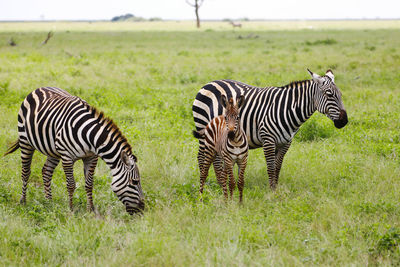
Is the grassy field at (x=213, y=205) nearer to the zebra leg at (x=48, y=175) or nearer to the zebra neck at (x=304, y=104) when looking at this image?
the zebra leg at (x=48, y=175)

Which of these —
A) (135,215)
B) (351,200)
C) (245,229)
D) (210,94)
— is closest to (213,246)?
(245,229)

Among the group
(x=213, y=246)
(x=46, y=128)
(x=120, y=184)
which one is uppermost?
(x=46, y=128)

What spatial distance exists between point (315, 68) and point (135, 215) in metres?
14.3

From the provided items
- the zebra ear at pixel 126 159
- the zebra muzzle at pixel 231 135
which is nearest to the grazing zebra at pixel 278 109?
the zebra muzzle at pixel 231 135

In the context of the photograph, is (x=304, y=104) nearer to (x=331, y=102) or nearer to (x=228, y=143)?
(x=331, y=102)

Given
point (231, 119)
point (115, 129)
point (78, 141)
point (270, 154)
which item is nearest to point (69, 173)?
point (78, 141)

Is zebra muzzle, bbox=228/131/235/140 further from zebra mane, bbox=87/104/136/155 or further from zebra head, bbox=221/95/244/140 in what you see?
zebra mane, bbox=87/104/136/155

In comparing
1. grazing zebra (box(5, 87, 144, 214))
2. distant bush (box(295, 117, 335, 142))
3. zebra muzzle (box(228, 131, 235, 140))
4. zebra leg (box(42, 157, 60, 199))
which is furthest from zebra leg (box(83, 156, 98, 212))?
distant bush (box(295, 117, 335, 142))

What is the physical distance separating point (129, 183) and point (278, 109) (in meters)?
2.62

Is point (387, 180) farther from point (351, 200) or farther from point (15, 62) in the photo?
point (15, 62)

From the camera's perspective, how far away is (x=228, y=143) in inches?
227

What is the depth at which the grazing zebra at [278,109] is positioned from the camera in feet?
20.8

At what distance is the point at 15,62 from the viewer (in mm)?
19406

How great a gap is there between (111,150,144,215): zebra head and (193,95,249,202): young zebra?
119cm
